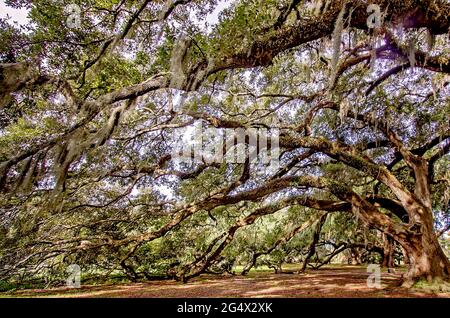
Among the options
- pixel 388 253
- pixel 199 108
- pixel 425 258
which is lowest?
pixel 388 253

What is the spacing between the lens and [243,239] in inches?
476

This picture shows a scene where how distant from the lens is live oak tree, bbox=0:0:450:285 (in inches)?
132

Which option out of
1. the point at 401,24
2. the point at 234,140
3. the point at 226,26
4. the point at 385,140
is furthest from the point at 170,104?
the point at 385,140

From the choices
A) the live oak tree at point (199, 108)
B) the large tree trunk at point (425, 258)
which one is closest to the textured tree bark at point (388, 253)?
the live oak tree at point (199, 108)

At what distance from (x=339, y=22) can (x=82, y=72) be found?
11.3 feet

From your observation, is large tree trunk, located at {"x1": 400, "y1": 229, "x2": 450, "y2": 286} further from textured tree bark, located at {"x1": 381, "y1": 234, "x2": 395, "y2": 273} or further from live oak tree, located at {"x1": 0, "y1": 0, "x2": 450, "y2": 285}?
textured tree bark, located at {"x1": 381, "y1": 234, "x2": 395, "y2": 273}

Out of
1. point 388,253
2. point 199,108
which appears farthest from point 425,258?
point 388,253

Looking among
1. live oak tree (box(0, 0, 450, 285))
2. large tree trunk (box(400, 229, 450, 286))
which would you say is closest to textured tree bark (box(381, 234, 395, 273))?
live oak tree (box(0, 0, 450, 285))

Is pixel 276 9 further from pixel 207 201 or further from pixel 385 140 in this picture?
pixel 385 140

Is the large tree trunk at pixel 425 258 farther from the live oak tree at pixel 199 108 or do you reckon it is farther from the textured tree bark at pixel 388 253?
the textured tree bark at pixel 388 253

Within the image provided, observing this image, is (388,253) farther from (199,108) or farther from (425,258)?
(199,108)

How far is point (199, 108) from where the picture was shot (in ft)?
21.8

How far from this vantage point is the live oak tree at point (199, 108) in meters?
3.36

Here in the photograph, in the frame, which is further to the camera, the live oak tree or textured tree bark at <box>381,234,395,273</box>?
textured tree bark at <box>381,234,395,273</box>
